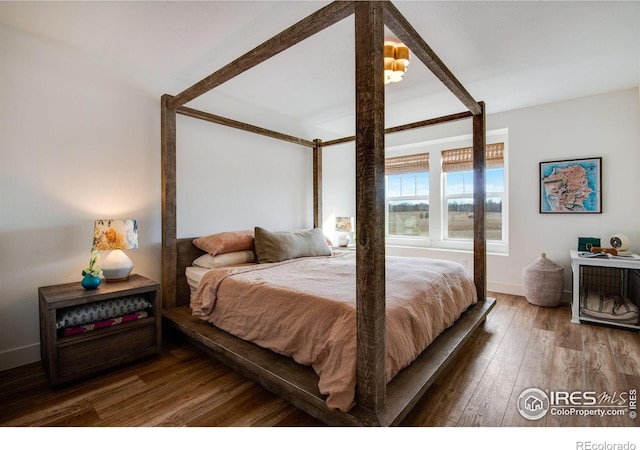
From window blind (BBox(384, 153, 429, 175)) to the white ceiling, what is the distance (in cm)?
152

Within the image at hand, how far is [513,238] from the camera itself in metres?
4.06

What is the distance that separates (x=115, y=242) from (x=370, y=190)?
6.78ft

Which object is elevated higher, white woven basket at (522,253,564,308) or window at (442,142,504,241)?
window at (442,142,504,241)

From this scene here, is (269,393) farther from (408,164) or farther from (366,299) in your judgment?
(408,164)

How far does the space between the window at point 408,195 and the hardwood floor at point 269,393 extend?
111 inches

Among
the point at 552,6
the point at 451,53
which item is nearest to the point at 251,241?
the point at 451,53

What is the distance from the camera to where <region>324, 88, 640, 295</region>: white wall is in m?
3.33

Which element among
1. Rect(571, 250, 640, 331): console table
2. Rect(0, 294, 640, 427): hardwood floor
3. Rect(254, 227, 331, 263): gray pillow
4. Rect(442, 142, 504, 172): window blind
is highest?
Rect(442, 142, 504, 172): window blind

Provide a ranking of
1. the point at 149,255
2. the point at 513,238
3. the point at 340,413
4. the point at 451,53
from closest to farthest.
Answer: the point at 340,413
the point at 451,53
the point at 149,255
the point at 513,238

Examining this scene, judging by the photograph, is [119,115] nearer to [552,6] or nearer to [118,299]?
[118,299]

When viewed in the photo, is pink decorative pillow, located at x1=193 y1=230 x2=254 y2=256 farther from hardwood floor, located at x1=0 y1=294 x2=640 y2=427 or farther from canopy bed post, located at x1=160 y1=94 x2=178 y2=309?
hardwood floor, located at x1=0 y1=294 x2=640 y2=427

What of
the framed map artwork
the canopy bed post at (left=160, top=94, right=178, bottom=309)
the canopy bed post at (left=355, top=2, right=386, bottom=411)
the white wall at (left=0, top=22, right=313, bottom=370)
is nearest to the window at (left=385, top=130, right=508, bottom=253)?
the framed map artwork

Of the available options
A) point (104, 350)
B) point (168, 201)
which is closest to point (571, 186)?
point (168, 201)
